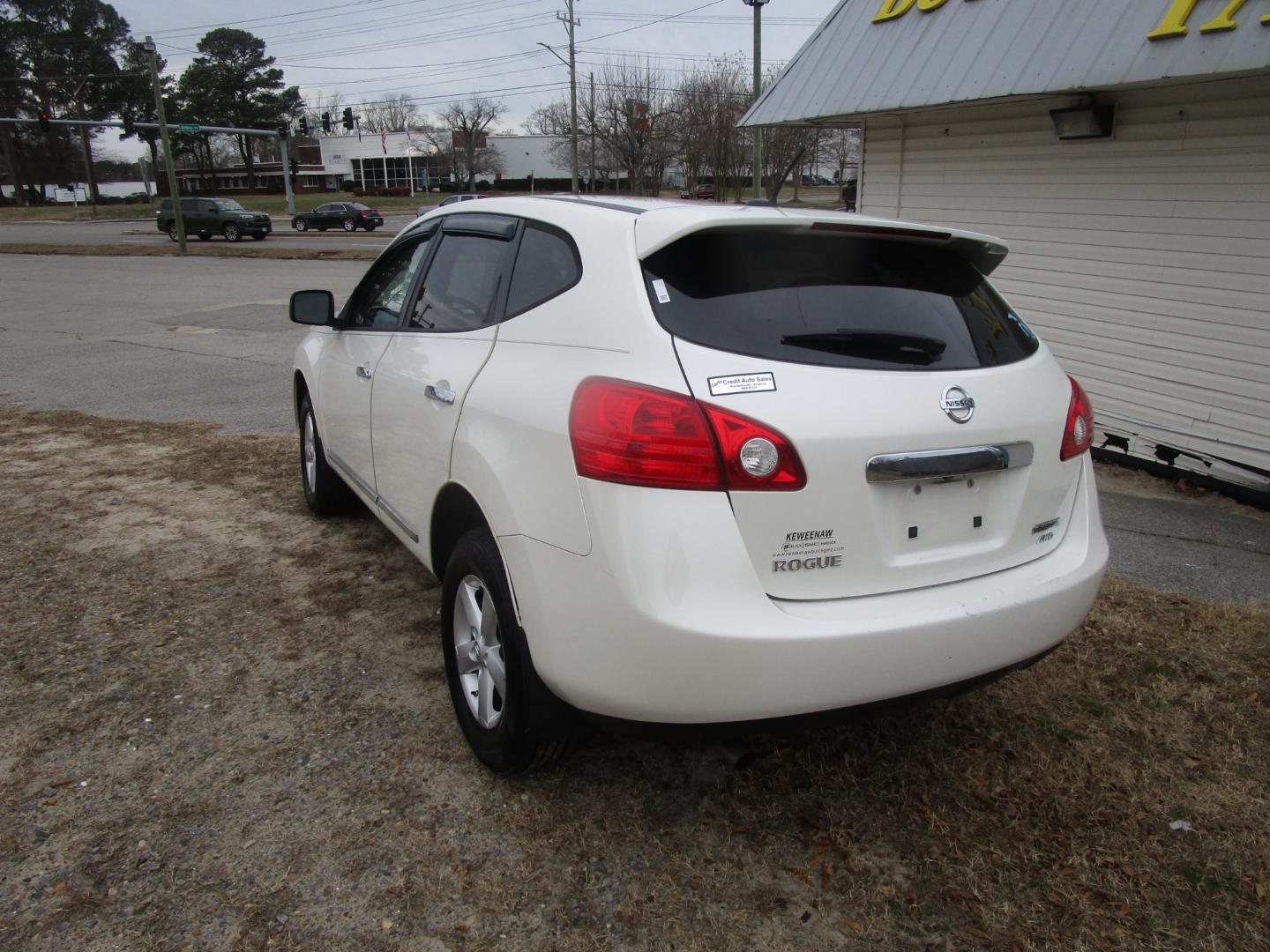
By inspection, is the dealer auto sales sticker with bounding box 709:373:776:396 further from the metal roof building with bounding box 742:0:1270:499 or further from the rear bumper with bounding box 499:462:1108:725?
the metal roof building with bounding box 742:0:1270:499

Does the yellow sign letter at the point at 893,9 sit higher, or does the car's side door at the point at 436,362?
the yellow sign letter at the point at 893,9

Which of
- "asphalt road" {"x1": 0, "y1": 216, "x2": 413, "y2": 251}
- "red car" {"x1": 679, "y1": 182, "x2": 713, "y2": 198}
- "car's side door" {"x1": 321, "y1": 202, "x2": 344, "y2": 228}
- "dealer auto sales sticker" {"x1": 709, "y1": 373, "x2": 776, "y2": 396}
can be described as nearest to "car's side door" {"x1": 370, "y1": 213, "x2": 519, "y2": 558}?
"dealer auto sales sticker" {"x1": 709, "y1": 373, "x2": 776, "y2": 396}

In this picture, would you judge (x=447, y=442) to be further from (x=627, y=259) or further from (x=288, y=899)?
(x=288, y=899)

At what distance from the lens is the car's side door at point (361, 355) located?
12.9ft

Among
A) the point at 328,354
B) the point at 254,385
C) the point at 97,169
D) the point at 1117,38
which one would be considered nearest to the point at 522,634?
the point at 328,354

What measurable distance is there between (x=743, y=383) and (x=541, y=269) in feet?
3.10

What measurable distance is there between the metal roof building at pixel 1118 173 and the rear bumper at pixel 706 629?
4.54 metres

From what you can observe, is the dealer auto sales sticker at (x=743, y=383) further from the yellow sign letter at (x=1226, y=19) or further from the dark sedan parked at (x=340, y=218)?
the dark sedan parked at (x=340, y=218)

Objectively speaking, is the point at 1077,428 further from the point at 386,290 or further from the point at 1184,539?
the point at 1184,539

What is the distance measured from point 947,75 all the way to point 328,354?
16.6 feet

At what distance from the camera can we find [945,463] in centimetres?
241

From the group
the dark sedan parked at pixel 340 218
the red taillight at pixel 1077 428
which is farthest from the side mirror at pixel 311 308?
the dark sedan parked at pixel 340 218

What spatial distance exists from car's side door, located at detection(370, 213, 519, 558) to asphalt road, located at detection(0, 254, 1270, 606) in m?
3.48

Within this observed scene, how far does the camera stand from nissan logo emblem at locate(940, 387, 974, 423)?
243cm
